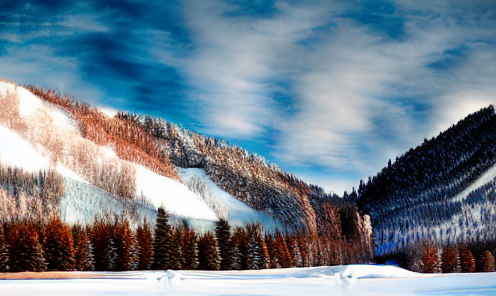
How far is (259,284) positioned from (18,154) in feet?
24.8

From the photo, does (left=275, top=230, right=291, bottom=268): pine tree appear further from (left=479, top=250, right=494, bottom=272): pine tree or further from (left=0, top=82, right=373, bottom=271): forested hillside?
(left=479, top=250, right=494, bottom=272): pine tree

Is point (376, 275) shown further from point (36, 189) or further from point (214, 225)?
point (36, 189)

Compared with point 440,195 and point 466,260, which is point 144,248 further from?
point 440,195

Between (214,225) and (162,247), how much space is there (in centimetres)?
232

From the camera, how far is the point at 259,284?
52.2 ft

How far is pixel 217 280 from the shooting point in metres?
16.3

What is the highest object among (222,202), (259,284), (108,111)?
(108,111)

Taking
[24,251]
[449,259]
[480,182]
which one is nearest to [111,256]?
[24,251]

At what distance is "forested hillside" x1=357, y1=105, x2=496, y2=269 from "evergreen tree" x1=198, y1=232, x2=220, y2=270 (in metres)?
7.72

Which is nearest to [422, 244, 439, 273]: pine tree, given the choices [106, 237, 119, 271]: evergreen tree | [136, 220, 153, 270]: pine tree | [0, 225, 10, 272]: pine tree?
[136, 220, 153, 270]: pine tree

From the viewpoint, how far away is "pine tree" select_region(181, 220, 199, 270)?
17.3 metres

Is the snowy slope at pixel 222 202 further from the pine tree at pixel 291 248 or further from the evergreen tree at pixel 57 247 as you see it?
the evergreen tree at pixel 57 247

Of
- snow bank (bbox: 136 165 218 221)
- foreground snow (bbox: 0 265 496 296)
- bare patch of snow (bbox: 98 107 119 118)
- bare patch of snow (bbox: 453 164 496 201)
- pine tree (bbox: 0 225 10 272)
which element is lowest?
foreground snow (bbox: 0 265 496 296)

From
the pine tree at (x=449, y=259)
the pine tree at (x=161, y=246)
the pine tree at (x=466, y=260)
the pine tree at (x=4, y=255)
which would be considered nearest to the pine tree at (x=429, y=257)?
the pine tree at (x=449, y=259)
